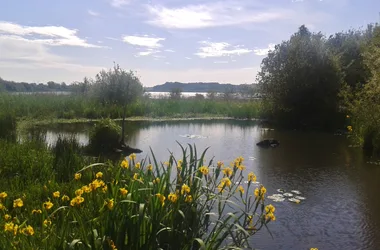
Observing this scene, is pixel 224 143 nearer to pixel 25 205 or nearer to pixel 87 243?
pixel 25 205

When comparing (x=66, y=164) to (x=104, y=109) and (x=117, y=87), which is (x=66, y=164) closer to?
(x=117, y=87)

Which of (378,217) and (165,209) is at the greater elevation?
(165,209)

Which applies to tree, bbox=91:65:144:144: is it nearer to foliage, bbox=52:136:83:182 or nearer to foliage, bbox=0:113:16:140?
foliage, bbox=0:113:16:140

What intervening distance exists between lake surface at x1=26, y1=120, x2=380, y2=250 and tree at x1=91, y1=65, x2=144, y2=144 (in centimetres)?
159

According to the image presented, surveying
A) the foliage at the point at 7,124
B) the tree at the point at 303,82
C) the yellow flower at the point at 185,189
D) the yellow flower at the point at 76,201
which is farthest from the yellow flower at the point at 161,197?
the tree at the point at 303,82

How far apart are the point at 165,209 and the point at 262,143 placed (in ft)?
40.3

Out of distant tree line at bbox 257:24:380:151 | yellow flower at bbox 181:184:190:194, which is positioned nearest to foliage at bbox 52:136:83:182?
yellow flower at bbox 181:184:190:194

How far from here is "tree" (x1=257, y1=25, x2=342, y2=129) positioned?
21.5 m

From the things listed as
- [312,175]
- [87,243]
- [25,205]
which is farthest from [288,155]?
[87,243]

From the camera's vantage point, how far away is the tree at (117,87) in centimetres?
1844

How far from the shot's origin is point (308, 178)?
952 cm

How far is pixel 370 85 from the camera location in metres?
13.2

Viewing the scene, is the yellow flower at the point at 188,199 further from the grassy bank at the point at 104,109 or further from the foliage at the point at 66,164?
the grassy bank at the point at 104,109

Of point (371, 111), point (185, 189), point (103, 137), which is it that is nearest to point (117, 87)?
point (103, 137)
